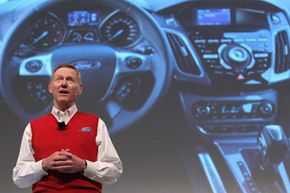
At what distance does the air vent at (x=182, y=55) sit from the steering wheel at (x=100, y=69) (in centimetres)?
5

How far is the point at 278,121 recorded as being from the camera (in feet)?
9.27

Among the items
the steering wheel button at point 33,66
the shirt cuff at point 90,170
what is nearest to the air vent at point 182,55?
the steering wheel button at point 33,66

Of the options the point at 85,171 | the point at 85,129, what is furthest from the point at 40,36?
the point at 85,171

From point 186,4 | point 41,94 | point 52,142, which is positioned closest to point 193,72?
point 186,4

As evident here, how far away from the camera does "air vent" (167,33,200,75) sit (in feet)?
9.39

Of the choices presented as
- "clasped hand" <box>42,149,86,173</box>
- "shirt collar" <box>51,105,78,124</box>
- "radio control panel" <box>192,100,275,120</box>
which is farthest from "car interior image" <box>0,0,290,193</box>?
"clasped hand" <box>42,149,86,173</box>

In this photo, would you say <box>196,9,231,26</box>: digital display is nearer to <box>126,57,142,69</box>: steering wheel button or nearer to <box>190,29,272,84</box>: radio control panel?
<box>190,29,272,84</box>: radio control panel

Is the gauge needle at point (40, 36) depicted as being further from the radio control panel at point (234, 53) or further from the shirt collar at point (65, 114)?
the shirt collar at point (65, 114)

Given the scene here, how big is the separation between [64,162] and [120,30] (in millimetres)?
1645

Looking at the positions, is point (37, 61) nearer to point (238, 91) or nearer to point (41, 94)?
point (41, 94)

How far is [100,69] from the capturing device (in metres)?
2.85

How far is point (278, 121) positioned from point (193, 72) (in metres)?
0.60

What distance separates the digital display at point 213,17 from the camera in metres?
2.91

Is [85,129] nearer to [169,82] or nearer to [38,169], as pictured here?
[38,169]
